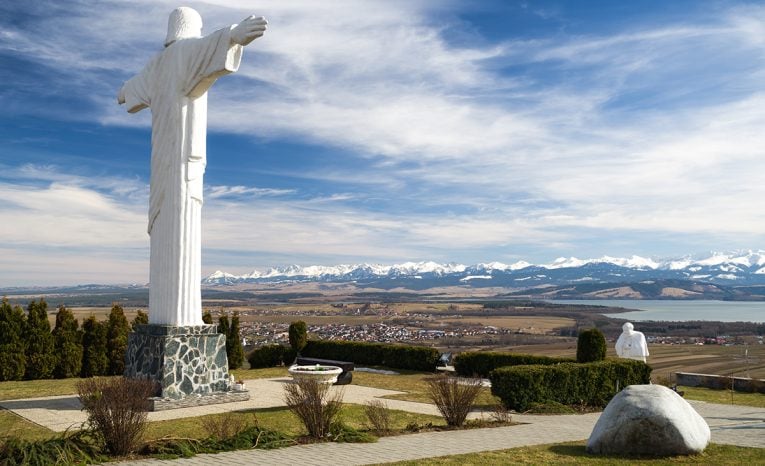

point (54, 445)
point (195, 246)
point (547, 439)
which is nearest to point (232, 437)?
point (54, 445)

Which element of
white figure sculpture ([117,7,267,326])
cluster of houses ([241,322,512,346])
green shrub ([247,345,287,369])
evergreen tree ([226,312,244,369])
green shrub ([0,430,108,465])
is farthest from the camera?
cluster of houses ([241,322,512,346])

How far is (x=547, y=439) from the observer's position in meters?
9.73

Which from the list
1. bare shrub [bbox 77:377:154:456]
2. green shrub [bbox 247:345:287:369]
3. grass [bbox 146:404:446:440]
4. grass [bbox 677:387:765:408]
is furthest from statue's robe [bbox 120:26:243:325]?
grass [bbox 677:387:765:408]

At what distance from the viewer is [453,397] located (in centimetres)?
1065

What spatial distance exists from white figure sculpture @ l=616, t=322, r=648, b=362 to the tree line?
11.2 m

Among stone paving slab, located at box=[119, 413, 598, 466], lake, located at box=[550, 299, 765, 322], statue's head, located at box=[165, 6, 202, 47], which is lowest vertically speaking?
lake, located at box=[550, 299, 765, 322]

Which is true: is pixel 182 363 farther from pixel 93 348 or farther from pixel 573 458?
pixel 573 458

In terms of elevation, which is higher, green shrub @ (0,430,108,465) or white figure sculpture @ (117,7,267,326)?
white figure sculpture @ (117,7,267,326)

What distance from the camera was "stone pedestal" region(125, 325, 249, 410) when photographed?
1274 centimetres

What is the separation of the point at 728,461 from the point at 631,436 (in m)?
1.12

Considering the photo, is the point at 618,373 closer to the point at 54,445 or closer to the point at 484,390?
the point at 484,390

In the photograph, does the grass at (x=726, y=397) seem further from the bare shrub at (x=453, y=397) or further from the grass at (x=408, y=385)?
the bare shrub at (x=453, y=397)

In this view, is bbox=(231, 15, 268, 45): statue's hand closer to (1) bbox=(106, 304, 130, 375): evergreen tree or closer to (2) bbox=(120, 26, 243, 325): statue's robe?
(2) bbox=(120, 26, 243, 325): statue's robe

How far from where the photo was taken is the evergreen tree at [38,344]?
18.2 m
